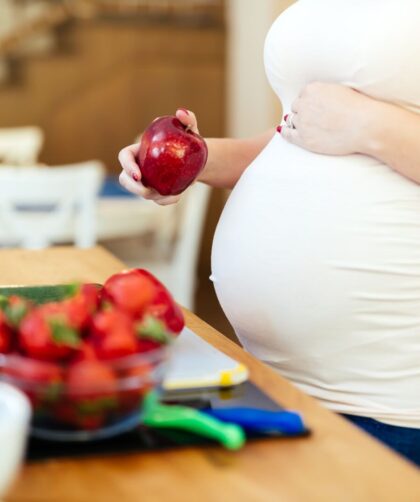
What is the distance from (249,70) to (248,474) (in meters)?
4.43

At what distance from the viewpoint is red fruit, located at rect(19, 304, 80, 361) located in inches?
29.6

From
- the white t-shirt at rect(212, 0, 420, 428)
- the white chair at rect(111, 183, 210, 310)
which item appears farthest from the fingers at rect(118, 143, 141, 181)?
the white chair at rect(111, 183, 210, 310)

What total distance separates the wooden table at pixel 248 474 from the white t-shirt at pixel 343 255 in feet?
1.15

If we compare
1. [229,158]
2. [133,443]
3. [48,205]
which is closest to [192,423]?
[133,443]

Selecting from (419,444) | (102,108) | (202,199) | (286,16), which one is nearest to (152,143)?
(286,16)

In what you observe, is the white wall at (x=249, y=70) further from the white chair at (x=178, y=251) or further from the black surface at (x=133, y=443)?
the black surface at (x=133, y=443)

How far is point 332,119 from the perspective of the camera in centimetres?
124

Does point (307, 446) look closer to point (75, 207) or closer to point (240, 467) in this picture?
point (240, 467)

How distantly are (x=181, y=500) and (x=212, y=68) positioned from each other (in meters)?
4.52

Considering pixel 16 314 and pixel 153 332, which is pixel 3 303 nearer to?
pixel 16 314

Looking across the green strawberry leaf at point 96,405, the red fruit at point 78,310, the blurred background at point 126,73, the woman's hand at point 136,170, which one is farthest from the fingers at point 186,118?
the blurred background at point 126,73

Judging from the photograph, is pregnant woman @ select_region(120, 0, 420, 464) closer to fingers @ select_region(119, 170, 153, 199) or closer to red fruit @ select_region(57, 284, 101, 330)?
fingers @ select_region(119, 170, 153, 199)

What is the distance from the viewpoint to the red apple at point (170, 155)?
118 cm

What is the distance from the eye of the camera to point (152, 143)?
3.90 feet
